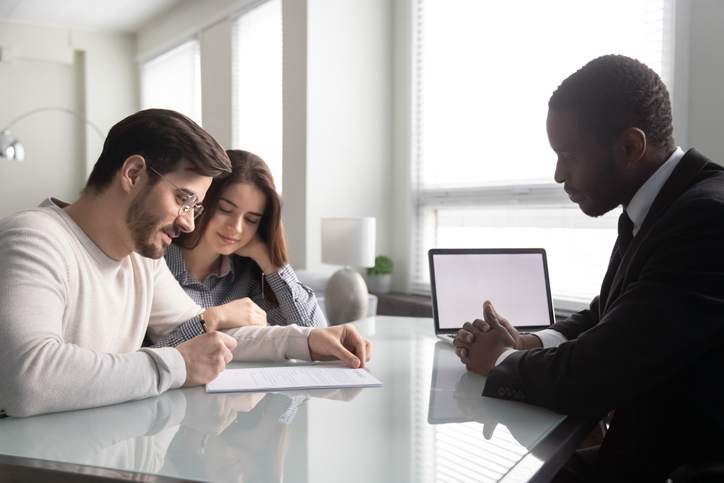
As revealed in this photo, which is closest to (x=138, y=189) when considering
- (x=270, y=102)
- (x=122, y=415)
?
(x=122, y=415)

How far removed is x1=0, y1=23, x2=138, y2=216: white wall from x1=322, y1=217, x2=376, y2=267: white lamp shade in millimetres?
5298

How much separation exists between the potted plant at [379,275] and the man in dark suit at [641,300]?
3.07 metres

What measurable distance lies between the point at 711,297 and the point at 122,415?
104 centimetres

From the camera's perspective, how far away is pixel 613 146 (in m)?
1.33

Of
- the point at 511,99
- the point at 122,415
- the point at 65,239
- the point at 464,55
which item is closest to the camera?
the point at 122,415

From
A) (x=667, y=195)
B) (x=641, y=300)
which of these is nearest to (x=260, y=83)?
(x=667, y=195)

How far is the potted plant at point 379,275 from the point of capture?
4504 millimetres

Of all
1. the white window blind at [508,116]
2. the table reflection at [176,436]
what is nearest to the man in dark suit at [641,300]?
the table reflection at [176,436]

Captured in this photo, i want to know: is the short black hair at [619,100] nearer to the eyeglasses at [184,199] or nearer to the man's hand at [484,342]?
the man's hand at [484,342]

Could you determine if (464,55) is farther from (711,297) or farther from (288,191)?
(711,297)

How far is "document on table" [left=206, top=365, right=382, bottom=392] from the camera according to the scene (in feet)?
4.32

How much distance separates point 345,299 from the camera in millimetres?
3209

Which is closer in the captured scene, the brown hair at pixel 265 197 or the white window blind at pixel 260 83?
the brown hair at pixel 265 197

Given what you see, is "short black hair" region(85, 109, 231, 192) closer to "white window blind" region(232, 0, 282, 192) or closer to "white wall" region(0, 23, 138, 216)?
"white window blind" region(232, 0, 282, 192)
